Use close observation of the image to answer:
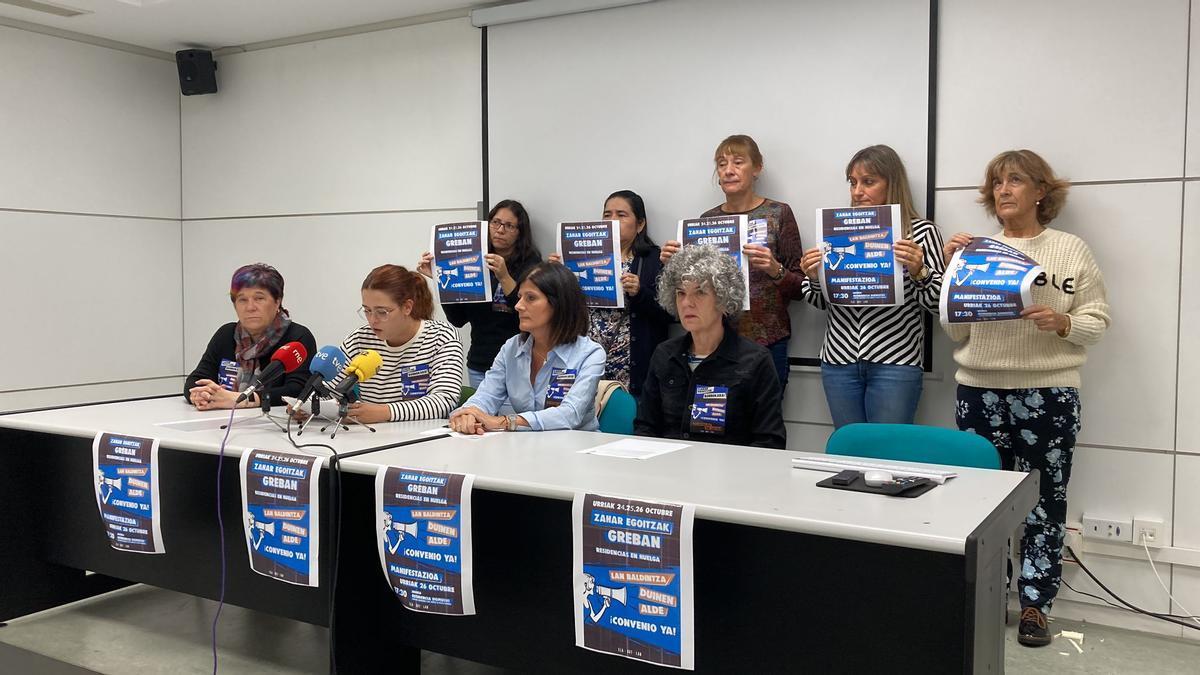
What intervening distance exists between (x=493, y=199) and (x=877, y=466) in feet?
10.5

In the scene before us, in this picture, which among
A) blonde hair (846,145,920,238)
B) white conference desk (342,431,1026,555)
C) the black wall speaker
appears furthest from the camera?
the black wall speaker

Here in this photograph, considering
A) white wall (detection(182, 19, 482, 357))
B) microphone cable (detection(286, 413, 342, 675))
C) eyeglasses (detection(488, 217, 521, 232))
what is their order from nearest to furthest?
microphone cable (detection(286, 413, 342, 675))
eyeglasses (detection(488, 217, 521, 232))
white wall (detection(182, 19, 482, 357))

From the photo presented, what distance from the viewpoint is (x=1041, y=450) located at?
3.47m

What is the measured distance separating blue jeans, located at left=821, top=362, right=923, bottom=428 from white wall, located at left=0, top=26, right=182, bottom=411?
14.9ft

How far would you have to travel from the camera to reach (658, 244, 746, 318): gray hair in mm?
3129

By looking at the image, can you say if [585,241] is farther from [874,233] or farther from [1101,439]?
[1101,439]

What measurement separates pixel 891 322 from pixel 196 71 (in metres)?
4.71

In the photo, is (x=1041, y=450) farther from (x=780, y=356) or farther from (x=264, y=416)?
(x=264, y=416)

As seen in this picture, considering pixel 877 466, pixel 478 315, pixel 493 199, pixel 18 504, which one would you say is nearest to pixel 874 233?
pixel 877 466

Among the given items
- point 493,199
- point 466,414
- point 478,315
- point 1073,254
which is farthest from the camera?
point 493,199

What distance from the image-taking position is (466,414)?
120 inches

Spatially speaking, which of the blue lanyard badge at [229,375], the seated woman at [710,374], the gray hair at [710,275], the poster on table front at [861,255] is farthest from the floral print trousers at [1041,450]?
the blue lanyard badge at [229,375]

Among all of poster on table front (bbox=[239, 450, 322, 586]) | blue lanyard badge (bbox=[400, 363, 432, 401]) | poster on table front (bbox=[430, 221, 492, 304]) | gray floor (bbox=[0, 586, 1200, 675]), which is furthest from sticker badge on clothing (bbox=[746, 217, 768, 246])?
poster on table front (bbox=[239, 450, 322, 586])

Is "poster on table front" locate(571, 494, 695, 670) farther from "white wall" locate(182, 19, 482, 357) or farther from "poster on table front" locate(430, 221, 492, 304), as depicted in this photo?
"white wall" locate(182, 19, 482, 357)
